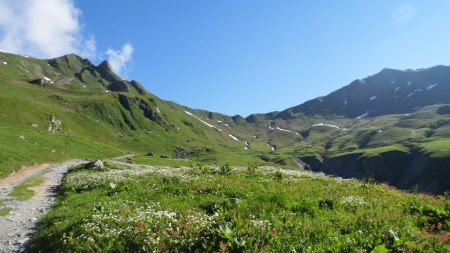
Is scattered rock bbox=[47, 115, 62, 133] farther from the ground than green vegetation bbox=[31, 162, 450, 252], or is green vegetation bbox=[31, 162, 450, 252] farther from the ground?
scattered rock bbox=[47, 115, 62, 133]

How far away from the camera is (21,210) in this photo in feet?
86.3

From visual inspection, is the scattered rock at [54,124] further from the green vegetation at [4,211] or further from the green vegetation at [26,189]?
the green vegetation at [4,211]

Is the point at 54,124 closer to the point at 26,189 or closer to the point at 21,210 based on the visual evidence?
the point at 26,189

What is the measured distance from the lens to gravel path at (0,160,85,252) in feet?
62.7

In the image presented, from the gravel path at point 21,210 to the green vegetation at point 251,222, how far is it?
85 cm

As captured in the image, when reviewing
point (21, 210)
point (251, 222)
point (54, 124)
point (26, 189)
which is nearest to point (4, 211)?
point (21, 210)

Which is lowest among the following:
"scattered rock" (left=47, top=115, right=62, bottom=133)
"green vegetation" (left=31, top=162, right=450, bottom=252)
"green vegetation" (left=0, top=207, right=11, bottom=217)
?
"green vegetation" (left=31, top=162, right=450, bottom=252)

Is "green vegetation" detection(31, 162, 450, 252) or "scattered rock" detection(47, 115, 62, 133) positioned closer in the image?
"green vegetation" detection(31, 162, 450, 252)

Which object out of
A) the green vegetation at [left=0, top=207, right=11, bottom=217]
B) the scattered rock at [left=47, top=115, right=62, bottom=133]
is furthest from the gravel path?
the scattered rock at [left=47, top=115, right=62, bottom=133]

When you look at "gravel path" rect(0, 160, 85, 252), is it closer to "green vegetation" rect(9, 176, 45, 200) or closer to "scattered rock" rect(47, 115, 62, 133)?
"green vegetation" rect(9, 176, 45, 200)

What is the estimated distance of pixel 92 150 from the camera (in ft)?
295

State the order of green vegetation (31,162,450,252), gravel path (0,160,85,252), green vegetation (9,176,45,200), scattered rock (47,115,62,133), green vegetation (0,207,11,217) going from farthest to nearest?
scattered rock (47,115,62,133), green vegetation (9,176,45,200), green vegetation (0,207,11,217), gravel path (0,160,85,252), green vegetation (31,162,450,252)

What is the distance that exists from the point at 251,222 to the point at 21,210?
17141 millimetres

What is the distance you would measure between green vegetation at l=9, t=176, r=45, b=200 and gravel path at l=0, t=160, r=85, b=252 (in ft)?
1.30
